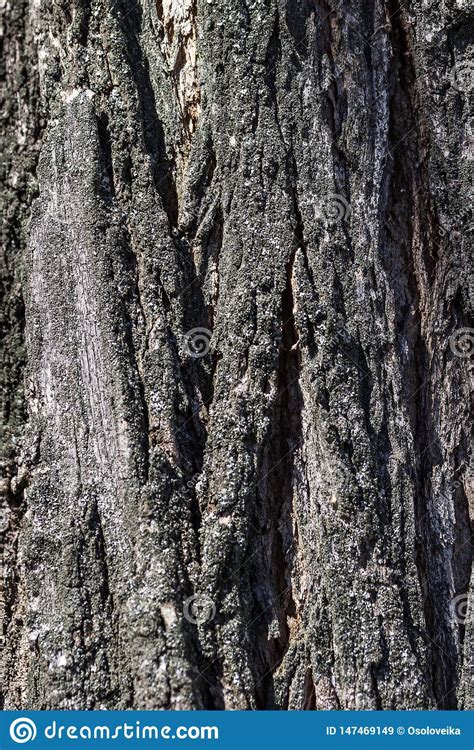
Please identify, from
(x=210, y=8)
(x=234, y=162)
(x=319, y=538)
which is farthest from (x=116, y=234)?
(x=319, y=538)

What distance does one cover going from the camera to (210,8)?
5.52 feet

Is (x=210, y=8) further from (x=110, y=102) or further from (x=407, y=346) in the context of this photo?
(x=407, y=346)

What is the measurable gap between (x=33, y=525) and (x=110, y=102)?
93 cm
